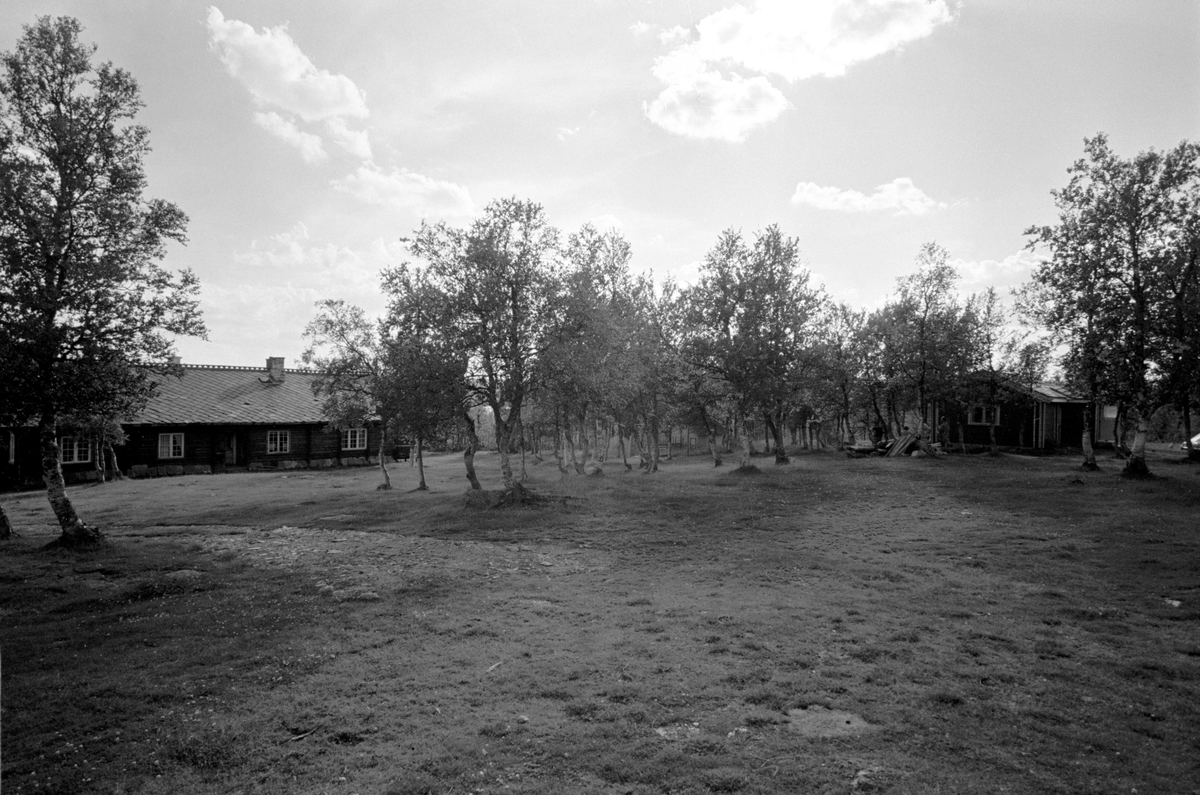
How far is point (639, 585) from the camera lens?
51.3 feet

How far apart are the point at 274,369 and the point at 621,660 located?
2463 inches

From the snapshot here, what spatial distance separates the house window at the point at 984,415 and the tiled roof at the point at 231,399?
195 ft

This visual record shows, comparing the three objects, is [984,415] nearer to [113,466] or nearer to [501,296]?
[501,296]

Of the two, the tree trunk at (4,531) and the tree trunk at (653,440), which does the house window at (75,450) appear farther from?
the tree trunk at (653,440)

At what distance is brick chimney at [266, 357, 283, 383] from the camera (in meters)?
60.5

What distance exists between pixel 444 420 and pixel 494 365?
3761mm

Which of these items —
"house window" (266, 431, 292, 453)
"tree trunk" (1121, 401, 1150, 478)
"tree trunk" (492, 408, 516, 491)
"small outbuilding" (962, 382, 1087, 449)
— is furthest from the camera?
"small outbuilding" (962, 382, 1087, 449)

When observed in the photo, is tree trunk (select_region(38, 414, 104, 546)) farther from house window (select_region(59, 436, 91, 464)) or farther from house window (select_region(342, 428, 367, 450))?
house window (select_region(342, 428, 367, 450))

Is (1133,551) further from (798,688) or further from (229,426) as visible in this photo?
(229,426)

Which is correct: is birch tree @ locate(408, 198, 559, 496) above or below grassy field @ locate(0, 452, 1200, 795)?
above

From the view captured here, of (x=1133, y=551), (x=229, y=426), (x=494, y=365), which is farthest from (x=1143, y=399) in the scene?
(x=229, y=426)

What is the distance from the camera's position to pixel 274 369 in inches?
2480

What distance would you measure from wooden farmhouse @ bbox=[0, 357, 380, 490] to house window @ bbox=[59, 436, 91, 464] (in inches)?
2.6

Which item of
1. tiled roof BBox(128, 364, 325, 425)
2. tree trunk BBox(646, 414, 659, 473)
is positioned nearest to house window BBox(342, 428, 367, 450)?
tiled roof BBox(128, 364, 325, 425)
